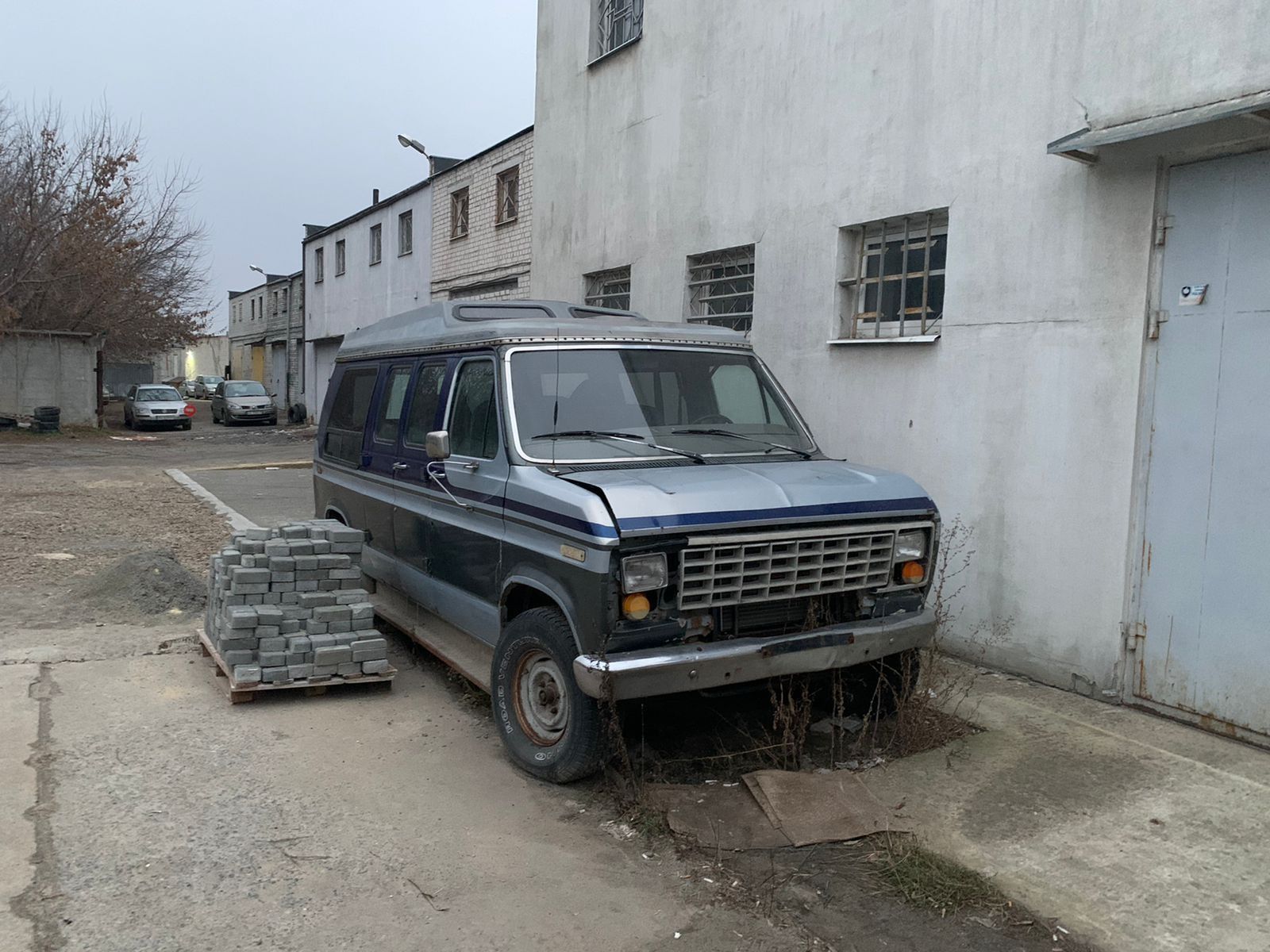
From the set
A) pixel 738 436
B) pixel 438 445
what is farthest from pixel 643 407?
pixel 438 445

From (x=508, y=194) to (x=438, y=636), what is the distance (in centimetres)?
1386

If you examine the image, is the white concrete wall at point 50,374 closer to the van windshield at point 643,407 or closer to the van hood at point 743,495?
the van windshield at point 643,407

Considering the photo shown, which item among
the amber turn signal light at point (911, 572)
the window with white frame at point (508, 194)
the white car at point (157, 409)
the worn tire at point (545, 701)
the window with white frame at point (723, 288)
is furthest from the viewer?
the white car at point (157, 409)

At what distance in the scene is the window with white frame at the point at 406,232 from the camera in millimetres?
23141

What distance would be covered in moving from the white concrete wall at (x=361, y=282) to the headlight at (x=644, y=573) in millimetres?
18309

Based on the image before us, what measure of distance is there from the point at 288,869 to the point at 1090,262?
5.07m

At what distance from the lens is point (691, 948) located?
340cm

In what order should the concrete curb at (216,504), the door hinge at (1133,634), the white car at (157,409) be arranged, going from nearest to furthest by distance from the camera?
the door hinge at (1133,634), the concrete curb at (216,504), the white car at (157,409)

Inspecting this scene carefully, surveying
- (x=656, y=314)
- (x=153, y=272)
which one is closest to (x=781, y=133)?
(x=656, y=314)

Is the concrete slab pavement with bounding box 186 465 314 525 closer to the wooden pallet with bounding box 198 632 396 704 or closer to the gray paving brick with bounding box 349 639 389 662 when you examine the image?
the wooden pallet with bounding box 198 632 396 704

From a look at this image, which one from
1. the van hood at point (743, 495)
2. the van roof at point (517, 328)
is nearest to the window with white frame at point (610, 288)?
the van roof at point (517, 328)

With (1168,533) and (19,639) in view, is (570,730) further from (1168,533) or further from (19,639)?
(19,639)

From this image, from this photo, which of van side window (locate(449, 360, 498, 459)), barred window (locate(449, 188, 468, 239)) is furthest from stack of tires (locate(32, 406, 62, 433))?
van side window (locate(449, 360, 498, 459))

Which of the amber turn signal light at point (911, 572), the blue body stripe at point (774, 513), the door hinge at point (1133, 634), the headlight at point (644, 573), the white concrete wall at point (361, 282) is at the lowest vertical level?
the door hinge at point (1133, 634)
